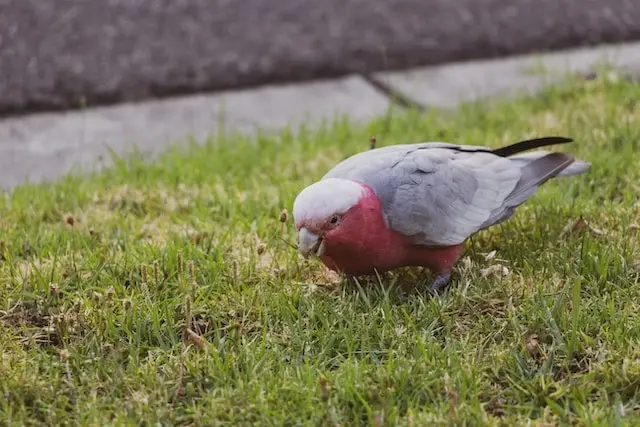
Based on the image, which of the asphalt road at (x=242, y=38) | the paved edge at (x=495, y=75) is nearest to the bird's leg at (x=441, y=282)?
the paved edge at (x=495, y=75)

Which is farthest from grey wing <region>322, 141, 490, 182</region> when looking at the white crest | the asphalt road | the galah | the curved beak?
the asphalt road

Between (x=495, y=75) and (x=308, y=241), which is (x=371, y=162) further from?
(x=495, y=75)

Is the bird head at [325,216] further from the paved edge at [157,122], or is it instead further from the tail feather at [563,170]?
the paved edge at [157,122]

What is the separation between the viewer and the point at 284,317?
89.7 inches

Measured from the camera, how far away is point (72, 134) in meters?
3.63

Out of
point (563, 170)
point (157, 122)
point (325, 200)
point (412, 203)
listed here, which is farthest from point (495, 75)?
point (325, 200)

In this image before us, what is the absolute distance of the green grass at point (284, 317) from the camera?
6.51ft

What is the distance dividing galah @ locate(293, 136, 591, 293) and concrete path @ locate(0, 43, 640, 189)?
1260 mm

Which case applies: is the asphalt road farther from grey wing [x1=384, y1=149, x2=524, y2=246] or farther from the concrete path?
grey wing [x1=384, y1=149, x2=524, y2=246]

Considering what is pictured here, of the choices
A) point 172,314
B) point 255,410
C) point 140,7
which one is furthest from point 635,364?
point 140,7

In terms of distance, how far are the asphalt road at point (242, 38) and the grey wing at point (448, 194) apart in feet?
5.58

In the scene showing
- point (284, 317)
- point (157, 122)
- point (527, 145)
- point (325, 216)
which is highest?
point (527, 145)

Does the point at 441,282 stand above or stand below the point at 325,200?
below

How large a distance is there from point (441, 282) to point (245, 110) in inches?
66.2
